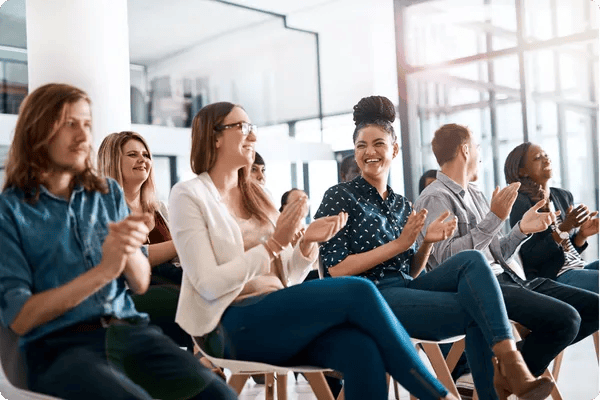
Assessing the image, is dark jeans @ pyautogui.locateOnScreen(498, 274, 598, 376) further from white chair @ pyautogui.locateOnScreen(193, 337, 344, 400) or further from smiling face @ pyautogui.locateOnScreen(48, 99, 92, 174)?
smiling face @ pyautogui.locateOnScreen(48, 99, 92, 174)

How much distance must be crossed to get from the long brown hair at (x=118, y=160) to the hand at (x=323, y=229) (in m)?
0.43

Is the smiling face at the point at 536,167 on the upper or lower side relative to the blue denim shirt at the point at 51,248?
upper

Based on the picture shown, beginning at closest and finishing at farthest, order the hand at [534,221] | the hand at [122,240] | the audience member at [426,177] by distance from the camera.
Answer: the hand at [122,240] < the hand at [534,221] < the audience member at [426,177]

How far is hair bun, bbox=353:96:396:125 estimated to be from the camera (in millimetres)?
2363

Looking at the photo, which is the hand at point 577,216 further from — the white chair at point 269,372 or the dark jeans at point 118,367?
the dark jeans at point 118,367

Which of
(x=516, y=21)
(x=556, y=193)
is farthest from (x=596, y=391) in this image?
(x=516, y=21)

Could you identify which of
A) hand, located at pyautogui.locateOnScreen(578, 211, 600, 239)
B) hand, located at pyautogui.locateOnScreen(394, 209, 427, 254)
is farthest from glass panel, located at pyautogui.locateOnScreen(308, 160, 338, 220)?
hand, located at pyautogui.locateOnScreen(578, 211, 600, 239)

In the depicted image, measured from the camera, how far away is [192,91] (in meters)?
2.18

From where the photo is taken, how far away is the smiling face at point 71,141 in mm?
1391

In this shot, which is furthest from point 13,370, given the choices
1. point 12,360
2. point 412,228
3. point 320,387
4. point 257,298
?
point 412,228

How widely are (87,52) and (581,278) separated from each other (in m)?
2.32

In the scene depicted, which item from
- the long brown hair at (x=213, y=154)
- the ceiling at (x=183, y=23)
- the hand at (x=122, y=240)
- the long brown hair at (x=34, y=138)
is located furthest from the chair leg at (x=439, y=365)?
the long brown hair at (x=34, y=138)

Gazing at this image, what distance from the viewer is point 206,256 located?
1.74m

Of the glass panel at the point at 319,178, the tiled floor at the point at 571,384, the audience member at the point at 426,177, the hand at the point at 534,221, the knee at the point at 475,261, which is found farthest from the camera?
the audience member at the point at 426,177
